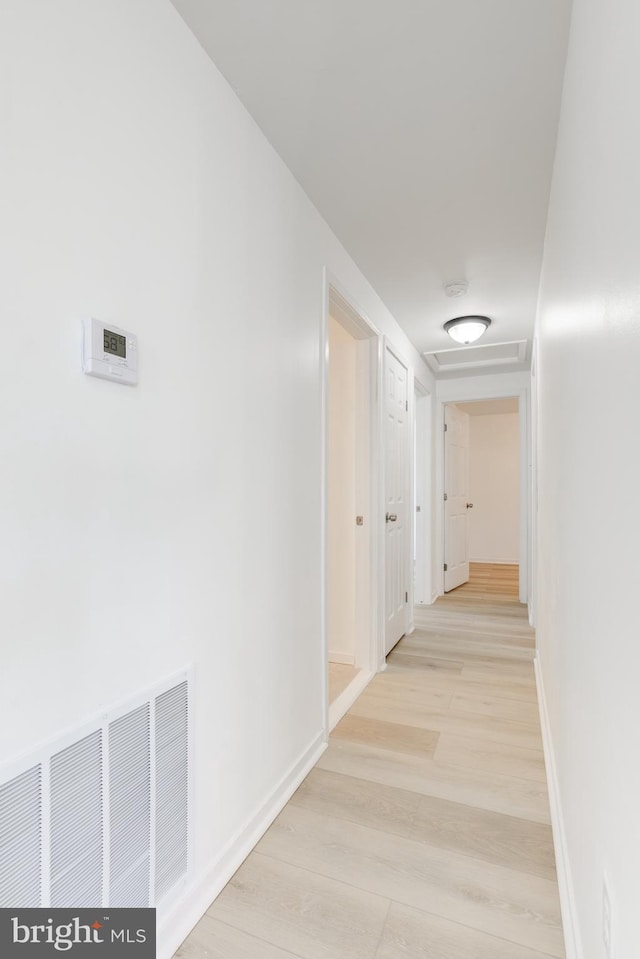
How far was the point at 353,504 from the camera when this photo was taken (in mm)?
3178

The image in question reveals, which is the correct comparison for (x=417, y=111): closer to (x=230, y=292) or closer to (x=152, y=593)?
(x=230, y=292)

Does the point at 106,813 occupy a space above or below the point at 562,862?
above

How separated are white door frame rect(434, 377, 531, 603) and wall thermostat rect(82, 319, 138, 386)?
4.32 m

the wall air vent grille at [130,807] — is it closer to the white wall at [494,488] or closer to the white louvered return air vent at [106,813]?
the white louvered return air vent at [106,813]

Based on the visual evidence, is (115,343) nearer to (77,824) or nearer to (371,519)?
(77,824)

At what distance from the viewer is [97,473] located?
1033 millimetres

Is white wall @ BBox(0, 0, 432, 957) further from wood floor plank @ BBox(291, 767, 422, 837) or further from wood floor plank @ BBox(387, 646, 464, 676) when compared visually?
wood floor plank @ BBox(387, 646, 464, 676)

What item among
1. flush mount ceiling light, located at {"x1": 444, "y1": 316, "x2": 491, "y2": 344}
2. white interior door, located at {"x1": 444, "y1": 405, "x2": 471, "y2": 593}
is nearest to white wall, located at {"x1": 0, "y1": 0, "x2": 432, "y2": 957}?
flush mount ceiling light, located at {"x1": 444, "y1": 316, "x2": 491, "y2": 344}

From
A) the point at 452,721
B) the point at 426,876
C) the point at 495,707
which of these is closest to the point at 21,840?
the point at 426,876

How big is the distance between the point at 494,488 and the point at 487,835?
22.3 feet

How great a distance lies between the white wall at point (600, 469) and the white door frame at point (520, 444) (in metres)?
3.51

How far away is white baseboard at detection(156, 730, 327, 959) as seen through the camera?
1195 millimetres

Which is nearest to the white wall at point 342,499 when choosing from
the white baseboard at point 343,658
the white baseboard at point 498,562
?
the white baseboard at point 343,658

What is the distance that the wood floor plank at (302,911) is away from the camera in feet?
4.06
